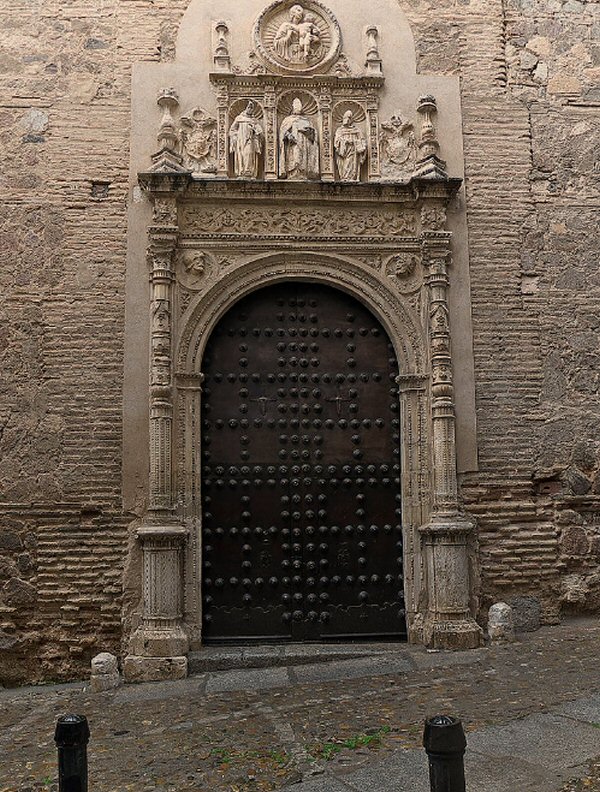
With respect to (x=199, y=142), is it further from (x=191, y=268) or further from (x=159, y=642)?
(x=159, y=642)

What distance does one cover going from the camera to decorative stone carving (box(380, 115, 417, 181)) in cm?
672

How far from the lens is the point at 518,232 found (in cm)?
672

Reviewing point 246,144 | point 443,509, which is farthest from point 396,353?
point 246,144

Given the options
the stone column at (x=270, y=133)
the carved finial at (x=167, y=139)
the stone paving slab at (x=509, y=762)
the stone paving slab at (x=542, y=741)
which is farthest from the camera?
the stone column at (x=270, y=133)

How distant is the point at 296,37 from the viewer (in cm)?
682

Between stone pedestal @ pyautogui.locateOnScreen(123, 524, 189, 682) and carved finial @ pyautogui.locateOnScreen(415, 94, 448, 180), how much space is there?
11.6 feet

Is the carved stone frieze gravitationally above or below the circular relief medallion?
below

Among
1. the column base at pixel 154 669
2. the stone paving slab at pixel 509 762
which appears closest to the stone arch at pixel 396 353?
the column base at pixel 154 669

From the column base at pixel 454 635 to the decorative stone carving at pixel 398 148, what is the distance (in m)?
3.71

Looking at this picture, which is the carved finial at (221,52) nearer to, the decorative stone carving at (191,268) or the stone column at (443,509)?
the decorative stone carving at (191,268)

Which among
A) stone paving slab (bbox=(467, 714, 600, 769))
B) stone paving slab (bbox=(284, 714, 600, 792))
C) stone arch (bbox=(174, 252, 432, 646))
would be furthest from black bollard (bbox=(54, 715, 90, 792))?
stone arch (bbox=(174, 252, 432, 646))

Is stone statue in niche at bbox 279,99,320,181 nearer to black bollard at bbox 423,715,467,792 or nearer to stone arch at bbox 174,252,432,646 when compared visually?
stone arch at bbox 174,252,432,646

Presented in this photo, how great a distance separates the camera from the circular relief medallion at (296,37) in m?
6.78

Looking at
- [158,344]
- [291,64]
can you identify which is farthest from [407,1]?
[158,344]
